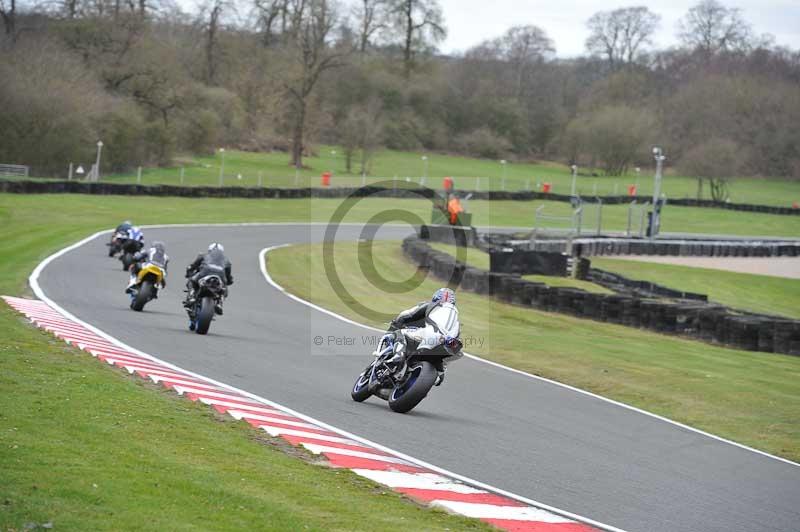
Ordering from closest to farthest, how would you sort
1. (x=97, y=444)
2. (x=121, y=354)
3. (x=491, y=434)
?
(x=97, y=444) → (x=491, y=434) → (x=121, y=354)

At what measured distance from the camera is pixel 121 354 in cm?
1253

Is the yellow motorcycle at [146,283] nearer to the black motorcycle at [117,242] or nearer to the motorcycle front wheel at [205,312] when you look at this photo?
the motorcycle front wheel at [205,312]

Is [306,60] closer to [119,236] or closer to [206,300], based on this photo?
[119,236]

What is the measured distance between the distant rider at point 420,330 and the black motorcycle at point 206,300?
471 cm

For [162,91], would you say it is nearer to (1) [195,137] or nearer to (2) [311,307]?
(1) [195,137]

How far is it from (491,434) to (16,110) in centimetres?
4295

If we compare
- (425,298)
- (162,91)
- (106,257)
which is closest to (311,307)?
(425,298)

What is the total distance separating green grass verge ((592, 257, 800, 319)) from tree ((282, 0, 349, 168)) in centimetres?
3745

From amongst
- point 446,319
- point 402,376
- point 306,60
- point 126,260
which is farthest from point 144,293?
point 306,60

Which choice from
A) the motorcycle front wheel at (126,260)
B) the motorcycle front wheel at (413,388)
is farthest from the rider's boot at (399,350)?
the motorcycle front wheel at (126,260)

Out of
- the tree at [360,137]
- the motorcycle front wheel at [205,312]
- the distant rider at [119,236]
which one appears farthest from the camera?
the tree at [360,137]

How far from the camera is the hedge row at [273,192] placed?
41406 mm

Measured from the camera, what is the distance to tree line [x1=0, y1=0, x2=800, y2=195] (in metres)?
53.4

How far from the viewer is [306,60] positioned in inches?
2840
